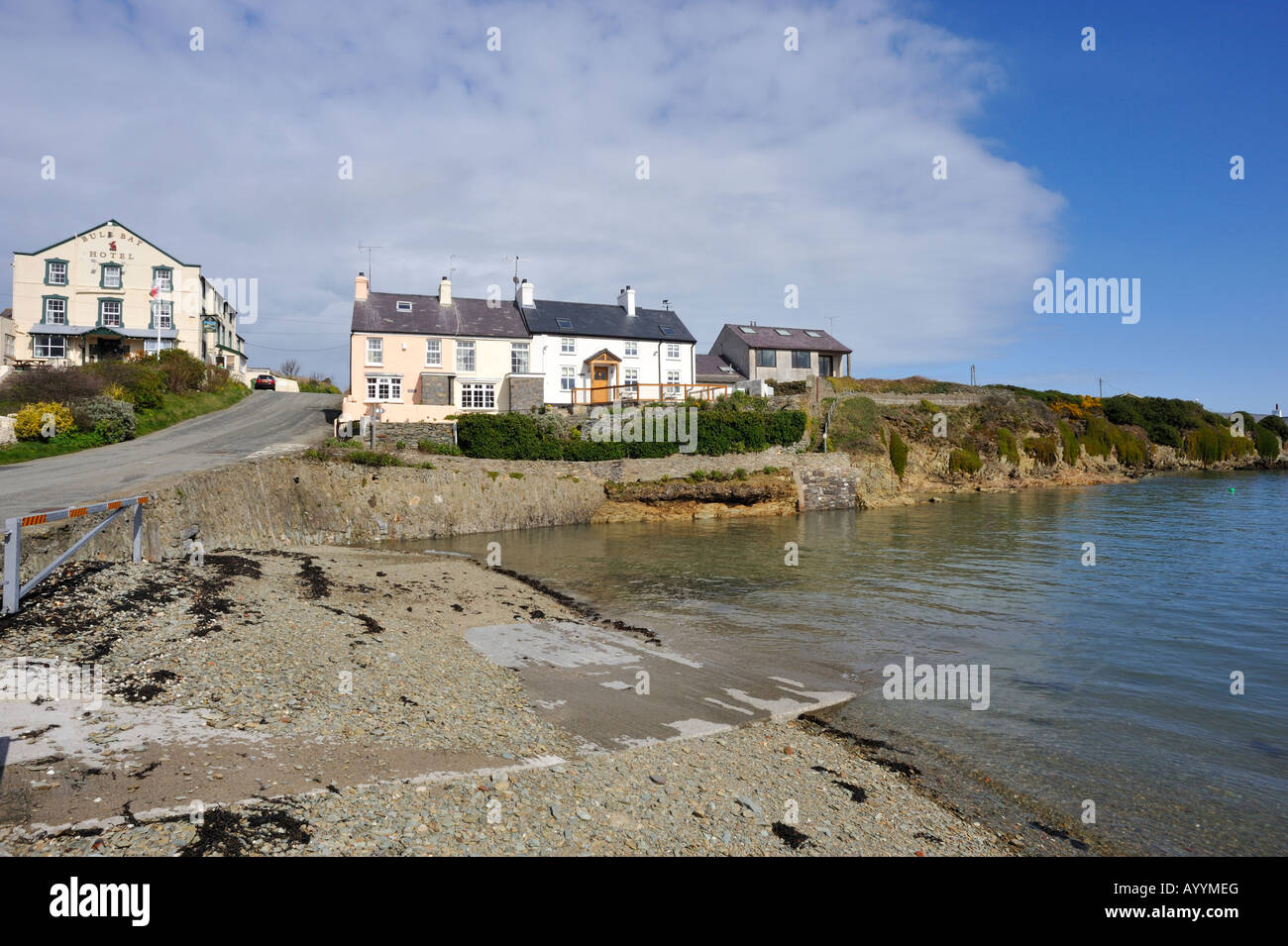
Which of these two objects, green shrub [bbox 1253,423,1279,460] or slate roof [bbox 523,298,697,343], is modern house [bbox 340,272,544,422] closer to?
slate roof [bbox 523,298,697,343]

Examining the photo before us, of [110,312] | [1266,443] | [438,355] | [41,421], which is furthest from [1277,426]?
[110,312]

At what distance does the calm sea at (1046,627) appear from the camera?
25.0 ft

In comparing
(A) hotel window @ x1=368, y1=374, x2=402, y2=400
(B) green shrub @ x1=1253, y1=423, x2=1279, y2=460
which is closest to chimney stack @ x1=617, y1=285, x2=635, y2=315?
(A) hotel window @ x1=368, y1=374, x2=402, y2=400

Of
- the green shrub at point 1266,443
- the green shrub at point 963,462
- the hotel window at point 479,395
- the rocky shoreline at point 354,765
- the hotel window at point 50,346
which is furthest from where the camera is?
the green shrub at point 1266,443

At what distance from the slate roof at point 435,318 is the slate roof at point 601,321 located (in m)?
1.45

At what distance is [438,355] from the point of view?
4125 centimetres

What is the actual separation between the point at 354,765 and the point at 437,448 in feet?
87.6

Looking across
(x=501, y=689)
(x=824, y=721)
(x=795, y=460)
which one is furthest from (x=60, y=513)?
(x=795, y=460)

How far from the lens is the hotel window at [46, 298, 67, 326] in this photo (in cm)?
4319

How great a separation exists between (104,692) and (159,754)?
2059 millimetres

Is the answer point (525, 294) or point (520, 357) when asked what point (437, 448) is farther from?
point (525, 294)

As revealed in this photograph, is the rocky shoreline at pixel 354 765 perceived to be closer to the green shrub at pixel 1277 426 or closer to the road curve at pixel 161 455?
the road curve at pixel 161 455

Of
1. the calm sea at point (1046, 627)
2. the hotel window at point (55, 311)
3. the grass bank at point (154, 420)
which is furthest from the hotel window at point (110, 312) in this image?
the calm sea at point (1046, 627)
